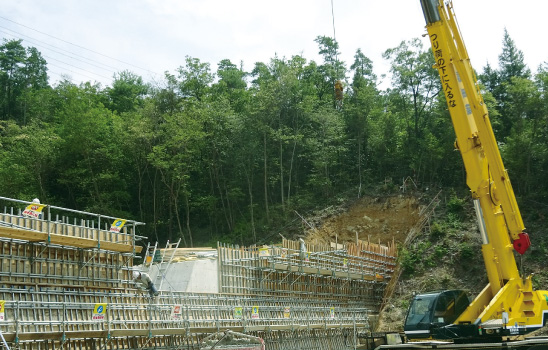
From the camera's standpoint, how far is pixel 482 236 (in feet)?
57.8

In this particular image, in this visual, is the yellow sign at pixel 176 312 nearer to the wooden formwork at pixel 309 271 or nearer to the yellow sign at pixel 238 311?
the yellow sign at pixel 238 311

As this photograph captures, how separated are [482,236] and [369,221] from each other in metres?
21.9

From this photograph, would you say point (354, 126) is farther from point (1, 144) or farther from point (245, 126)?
point (1, 144)

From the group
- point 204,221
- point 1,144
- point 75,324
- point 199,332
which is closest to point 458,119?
point 199,332

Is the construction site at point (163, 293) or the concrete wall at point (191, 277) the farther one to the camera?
the concrete wall at point (191, 277)

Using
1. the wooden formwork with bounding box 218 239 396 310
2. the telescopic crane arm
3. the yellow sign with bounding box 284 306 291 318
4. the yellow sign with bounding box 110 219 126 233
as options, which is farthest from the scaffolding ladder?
the telescopic crane arm

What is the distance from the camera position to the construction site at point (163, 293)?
1357cm

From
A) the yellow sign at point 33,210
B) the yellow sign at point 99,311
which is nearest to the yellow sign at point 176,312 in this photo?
the yellow sign at point 99,311

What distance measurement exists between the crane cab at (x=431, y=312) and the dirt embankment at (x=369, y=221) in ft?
65.4

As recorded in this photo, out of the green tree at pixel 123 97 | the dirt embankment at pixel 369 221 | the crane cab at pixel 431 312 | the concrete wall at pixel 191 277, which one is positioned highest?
the green tree at pixel 123 97

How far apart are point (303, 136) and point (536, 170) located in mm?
17415

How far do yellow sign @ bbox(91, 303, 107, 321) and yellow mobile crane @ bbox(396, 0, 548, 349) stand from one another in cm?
899

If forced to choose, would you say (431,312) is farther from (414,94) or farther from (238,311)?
(414,94)

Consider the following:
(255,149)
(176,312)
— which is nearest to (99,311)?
(176,312)
